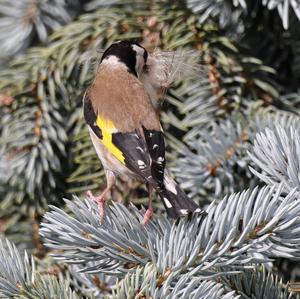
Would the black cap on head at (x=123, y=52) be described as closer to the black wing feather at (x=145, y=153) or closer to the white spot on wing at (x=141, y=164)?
the black wing feather at (x=145, y=153)

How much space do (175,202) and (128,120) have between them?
0.41 metres

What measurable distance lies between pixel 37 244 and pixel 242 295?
33.7 inches

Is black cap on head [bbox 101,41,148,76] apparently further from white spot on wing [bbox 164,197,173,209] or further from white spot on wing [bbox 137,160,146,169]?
white spot on wing [bbox 164,197,173,209]

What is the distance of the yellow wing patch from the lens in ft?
5.31

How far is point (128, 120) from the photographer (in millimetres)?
1694

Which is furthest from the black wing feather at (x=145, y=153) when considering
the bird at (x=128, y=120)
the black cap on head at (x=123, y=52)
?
the black cap on head at (x=123, y=52)

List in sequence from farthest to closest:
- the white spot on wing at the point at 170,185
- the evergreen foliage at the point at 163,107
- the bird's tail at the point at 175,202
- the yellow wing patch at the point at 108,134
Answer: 1. the evergreen foliage at the point at 163,107
2. the yellow wing patch at the point at 108,134
3. the white spot on wing at the point at 170,185
4. the bird's tail at the point at 175,202

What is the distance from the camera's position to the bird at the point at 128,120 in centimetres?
149

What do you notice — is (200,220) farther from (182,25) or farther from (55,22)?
(55,22)

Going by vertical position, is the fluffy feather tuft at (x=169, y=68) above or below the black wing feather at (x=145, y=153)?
above

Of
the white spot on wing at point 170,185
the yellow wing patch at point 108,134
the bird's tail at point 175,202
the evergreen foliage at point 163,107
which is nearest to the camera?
the bird's tail at point 175,202

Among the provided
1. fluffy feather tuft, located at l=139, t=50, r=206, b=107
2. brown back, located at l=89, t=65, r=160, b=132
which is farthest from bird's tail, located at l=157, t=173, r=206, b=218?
fluffy feather tuft, located at l=139, t=50, r=206, b=107

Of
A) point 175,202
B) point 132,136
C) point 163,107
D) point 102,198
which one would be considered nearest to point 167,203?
point 175,202

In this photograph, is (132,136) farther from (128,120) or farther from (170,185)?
(170,185)
